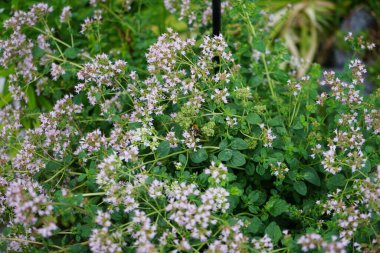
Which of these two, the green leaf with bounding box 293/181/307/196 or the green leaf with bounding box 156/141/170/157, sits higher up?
the green leaf with bounding box 156/141/170/157

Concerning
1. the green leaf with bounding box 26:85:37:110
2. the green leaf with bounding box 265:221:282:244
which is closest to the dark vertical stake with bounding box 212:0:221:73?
the green leaf with bounding box 265:221:282:244

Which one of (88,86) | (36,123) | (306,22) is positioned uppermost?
(88,86)

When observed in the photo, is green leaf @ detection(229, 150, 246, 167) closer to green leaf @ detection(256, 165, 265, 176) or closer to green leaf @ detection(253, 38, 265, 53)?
green leaf @ detection(256, 165, 265, 176)

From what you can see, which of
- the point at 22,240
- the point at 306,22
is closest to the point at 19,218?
the point at 22,240

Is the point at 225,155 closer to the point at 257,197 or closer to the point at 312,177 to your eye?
the point at 257,197

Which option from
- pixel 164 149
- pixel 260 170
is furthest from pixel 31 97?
pixel 260 170

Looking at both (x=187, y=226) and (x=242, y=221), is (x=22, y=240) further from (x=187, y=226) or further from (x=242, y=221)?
(x=242, y=221)

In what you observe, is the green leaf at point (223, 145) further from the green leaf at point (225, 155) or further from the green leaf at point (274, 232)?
the green leaf at point (274, 232)

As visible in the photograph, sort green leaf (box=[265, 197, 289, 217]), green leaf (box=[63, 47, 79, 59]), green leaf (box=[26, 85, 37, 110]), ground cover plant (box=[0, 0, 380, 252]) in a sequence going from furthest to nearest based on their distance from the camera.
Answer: green leaf (box=[26, 85, 37, 110]) < green leaf (box=[63, 47, 79, 59]) < green leaf (box=[265, 197, 289, 217]) < ground cover plant (box=[0, 0, 380, 252])
